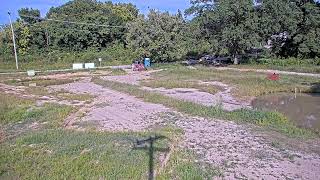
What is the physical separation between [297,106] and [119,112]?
1076 centimetres

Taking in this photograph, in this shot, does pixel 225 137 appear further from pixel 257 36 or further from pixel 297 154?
pixel 257 36

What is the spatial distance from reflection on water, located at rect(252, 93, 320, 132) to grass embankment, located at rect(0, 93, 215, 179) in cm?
760

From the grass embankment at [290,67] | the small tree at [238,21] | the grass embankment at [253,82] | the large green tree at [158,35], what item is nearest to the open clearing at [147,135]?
the grass embankment at [253,82]

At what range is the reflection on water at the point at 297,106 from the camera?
19.2 m

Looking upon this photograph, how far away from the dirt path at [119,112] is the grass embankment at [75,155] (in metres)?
1.46

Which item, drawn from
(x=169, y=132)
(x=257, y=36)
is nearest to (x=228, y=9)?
(x=257, y=36)

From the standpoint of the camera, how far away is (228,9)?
43.1 m

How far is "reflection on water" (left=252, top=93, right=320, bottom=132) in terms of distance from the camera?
19.2 metres

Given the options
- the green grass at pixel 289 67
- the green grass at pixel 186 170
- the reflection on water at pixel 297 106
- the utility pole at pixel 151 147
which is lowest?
the reflection on water at pixel 297 106

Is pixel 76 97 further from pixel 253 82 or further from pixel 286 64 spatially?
pixel 286 64

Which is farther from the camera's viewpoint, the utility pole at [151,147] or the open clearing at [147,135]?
the open clearing at [147,135]

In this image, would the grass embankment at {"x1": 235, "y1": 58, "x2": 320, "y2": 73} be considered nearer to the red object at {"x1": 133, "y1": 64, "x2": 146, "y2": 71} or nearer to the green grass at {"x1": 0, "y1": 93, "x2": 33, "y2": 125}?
the red object at {"x1": 133, "y1": 64, "x2": 146, "y2": 71}

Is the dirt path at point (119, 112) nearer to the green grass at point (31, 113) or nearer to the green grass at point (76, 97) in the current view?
the green grass at point (76, 97)

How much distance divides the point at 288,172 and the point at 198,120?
7.35 meters
